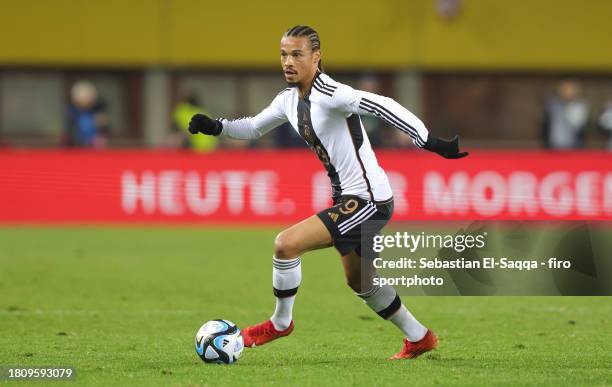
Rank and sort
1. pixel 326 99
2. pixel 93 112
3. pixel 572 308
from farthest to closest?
pixel 93 112
pixel 572 308
pixel 326 99

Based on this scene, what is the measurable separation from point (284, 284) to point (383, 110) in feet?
4.42

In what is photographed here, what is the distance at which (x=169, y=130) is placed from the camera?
29.6m

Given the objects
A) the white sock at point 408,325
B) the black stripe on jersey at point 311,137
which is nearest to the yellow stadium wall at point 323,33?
the black stripe on jersey at point 311,137

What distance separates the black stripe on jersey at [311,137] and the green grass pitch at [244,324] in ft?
3.90

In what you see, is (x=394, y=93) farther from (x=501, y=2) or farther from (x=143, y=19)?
(x=143, y=19)

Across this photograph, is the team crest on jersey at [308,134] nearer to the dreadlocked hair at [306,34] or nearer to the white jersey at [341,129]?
the white jersey at [341,129]

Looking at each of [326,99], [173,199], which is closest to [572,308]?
[326,99]

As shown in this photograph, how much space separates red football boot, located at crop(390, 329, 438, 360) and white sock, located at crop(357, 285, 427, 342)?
0.03 meters

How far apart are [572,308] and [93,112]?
1213 cm

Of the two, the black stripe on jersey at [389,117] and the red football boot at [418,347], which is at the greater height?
the black stripe on jersey at [389,117]

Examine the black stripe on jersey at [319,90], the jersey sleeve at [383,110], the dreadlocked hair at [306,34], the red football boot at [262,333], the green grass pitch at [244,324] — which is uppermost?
the dreadlocked hair at [306,34]

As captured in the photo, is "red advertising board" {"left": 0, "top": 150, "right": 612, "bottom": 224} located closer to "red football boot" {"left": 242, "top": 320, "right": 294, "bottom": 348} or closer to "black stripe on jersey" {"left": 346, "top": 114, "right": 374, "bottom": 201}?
"red football boot" {"left": 242, "top": 320, "right": 294, "bottom": 348}

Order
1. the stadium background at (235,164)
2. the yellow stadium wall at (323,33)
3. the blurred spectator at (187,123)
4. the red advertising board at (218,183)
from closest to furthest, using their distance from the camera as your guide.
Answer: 1. the stadium background at (235,164)
2. the red advertising board at (218,183)
3. the blurred spectator at (187,123)
4. the yellow stadium wall at (323,33)

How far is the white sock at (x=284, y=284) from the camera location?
28.0 ft
